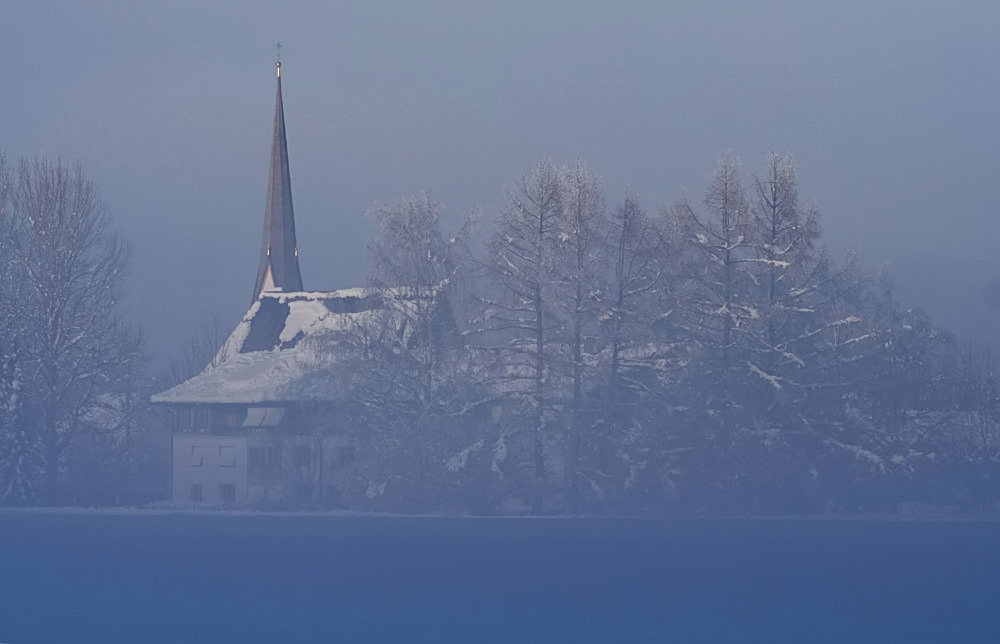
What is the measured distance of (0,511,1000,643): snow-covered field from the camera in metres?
21.3

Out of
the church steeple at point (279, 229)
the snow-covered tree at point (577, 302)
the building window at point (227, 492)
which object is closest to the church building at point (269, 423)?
the building window at point (227, 492)

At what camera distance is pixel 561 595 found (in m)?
25.8

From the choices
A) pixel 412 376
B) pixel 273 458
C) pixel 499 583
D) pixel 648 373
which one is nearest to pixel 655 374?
pixel 648 373

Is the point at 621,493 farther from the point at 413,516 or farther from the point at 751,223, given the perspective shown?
the point at 751,223

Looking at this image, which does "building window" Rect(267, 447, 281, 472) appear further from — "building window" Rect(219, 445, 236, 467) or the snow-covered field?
the snow-covered field

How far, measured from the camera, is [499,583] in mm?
27922

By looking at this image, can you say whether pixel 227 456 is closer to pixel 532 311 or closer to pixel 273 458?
pixel 273 458

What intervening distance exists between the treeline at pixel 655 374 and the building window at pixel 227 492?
8.74 m

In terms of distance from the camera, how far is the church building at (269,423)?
180ft

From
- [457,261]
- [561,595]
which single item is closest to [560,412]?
[457,261]

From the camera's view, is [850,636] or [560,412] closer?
[850,636]

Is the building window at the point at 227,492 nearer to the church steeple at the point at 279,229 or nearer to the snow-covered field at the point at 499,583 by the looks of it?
the snow-covered field at the point at 499,583

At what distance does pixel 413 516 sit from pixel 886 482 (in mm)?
16682

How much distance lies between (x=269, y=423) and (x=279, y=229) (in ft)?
76.5
